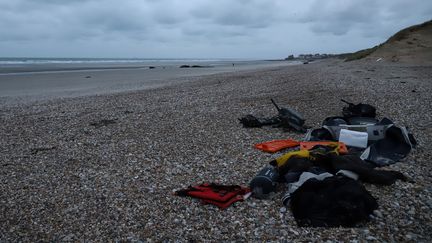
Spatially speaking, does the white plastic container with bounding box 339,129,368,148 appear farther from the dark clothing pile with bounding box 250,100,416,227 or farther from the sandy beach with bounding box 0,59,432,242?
the sandy beach with bounding box 0,59,432,242

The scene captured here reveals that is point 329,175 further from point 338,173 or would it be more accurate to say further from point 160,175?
point 160,175

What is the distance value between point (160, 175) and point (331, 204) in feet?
10.4

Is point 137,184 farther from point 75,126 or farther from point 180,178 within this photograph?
point 75,126

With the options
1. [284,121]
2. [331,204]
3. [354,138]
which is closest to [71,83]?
[284,121]

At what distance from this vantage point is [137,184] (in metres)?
5.90

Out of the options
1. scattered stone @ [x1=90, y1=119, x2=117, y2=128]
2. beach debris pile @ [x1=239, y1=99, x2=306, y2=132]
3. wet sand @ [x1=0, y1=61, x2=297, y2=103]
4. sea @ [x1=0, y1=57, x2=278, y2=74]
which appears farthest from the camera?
sea @ [x1=0, y1=57, x2=278, y2=74]

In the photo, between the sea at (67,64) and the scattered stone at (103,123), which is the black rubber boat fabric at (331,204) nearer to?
the scattered stone at (103,123)

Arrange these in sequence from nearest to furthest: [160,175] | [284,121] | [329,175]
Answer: [329,175], [160,175], [284,121]

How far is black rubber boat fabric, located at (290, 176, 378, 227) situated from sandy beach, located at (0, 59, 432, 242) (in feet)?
0.47

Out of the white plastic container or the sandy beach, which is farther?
the white plastic container

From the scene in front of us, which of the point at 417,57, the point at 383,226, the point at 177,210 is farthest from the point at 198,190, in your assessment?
the point at 417,57

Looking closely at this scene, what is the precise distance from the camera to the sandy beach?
4.34 meters

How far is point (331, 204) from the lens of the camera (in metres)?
4.43

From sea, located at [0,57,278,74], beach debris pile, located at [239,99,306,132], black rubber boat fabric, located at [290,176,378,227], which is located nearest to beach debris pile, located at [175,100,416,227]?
black rubber boat fabric, located at [290,176,378,227]
